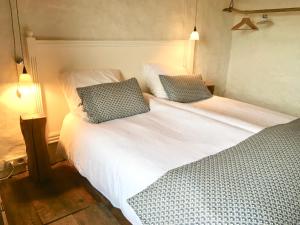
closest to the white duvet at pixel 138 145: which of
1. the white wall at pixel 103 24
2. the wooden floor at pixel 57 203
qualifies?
the wooden floor at pixel 57 203

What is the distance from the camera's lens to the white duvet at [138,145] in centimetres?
131

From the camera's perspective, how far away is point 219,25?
3340 millimetres

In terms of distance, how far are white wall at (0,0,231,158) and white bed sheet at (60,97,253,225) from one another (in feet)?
1.78

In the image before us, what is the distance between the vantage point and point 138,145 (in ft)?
4.96

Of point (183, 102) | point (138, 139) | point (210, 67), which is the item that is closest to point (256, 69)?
point (210, 67)

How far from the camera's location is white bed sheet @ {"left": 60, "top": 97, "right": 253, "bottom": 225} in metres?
1.31

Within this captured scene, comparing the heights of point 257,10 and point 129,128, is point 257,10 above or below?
above

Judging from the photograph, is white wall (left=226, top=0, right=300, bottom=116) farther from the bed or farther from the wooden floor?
the wooden floor

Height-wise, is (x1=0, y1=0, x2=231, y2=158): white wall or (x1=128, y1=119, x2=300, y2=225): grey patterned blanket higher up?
(x1=0, y1=0, x2=231, y2=158): white wall

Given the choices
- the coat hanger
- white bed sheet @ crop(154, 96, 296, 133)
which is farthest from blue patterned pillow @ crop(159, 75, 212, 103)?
the coat hanger

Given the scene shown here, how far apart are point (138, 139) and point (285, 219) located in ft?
3.10

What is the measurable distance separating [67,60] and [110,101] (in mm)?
644

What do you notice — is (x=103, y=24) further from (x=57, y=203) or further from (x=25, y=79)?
(x=57, y=203)

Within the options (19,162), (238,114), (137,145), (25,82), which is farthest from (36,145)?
(238,114)
